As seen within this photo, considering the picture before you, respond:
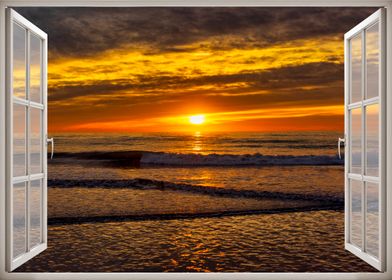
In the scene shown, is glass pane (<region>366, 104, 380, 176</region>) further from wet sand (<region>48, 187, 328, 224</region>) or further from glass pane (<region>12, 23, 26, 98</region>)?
wet sand (<region>48, 187, 328, 224</region>)

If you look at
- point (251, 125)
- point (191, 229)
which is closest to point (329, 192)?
point (191, 229)

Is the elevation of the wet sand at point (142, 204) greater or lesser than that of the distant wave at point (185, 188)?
lesser

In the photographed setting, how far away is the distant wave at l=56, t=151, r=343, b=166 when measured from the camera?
1584cm

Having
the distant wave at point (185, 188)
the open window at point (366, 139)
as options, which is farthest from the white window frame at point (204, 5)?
the distant wave at point (185, 188)

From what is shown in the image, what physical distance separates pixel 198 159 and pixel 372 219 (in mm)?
13705

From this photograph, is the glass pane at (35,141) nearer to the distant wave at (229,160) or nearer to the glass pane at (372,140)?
the glass pane at (372,140)

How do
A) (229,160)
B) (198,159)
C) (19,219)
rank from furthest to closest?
(198,159) < (229,160) < (19,219)

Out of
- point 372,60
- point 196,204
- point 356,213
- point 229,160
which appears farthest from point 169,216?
point 229,160

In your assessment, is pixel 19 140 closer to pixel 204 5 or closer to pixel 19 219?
pixel 19 219

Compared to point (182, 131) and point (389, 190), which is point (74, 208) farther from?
point (182, 131)

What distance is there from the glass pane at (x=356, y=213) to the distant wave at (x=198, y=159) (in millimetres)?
12518

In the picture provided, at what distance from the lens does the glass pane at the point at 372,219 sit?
110 inches

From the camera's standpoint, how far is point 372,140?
278 centimetres

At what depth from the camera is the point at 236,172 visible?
14.6 meters
